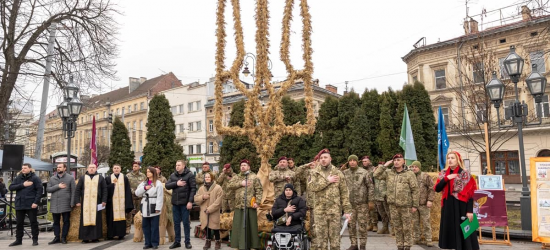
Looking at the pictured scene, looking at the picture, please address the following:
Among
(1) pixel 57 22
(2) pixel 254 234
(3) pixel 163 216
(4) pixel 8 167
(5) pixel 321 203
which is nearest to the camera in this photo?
(5) pixel 321 203

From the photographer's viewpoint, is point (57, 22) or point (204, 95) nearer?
point (57, 22)

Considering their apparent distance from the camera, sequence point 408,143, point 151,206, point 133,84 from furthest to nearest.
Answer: point 133,84 → point 408,143 → point 151,206

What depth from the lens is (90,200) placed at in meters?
10.3

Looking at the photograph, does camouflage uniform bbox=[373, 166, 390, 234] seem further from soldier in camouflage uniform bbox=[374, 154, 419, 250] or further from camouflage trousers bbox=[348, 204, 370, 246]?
soldier in camouflage uniform bbox=[374, 154, 419, 250]

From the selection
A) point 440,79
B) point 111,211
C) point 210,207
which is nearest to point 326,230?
point 210,207

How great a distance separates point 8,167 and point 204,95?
4112 cm

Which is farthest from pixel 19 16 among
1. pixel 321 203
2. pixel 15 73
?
pixel 321 203

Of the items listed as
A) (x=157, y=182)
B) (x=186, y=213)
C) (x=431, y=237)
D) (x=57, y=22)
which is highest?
(x=57, y=22)

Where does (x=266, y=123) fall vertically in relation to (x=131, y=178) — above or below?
above

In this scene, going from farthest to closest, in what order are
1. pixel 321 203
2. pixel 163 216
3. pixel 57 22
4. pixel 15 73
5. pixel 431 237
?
1. pixel 57 22
2. pixel 15 73
3. pixel 163 216
4. pixel 431 237
5. pixel 321 203

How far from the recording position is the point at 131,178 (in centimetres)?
1194

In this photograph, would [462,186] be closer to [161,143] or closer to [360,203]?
[360,203]

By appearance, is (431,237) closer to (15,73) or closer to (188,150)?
(15,73)

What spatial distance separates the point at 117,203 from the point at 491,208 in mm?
8907
